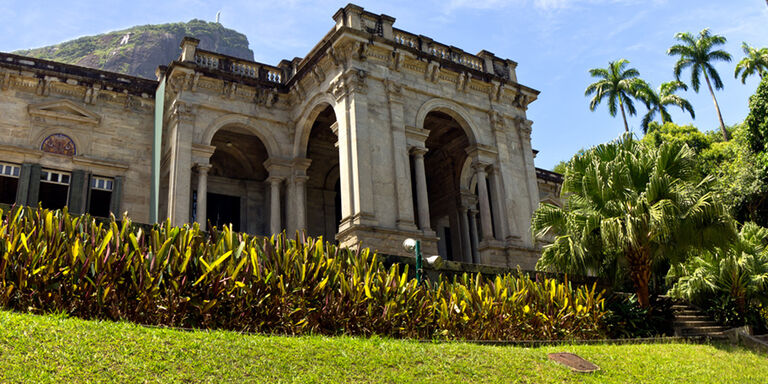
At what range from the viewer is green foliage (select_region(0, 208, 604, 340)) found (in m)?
8.07

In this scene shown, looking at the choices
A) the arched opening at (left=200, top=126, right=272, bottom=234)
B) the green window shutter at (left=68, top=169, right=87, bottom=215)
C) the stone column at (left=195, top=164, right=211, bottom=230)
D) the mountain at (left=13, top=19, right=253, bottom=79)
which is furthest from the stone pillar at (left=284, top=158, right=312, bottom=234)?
the mountain at (left=13, top=19, right=253, bottom=79)

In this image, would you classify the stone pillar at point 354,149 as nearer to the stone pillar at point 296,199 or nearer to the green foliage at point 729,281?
the stone pillar at point 296,199

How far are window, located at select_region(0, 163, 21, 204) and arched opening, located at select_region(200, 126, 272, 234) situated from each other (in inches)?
Result: 274

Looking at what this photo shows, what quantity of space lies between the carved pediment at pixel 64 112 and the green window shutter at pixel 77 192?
1.99 m

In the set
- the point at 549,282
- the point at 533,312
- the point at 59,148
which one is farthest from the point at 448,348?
the point at 59,148

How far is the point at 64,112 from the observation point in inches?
820

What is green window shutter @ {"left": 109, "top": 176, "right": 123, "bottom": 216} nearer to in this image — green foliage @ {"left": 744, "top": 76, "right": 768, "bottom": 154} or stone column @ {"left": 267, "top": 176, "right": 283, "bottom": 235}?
stone column @ {"left": 267, "top": 176, "right": 283, "bottom": 235}

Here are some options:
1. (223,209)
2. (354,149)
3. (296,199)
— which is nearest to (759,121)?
(354,149)

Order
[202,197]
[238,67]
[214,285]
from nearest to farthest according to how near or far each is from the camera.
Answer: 1. [214,285]
2. [202,197]
3. [238,67]

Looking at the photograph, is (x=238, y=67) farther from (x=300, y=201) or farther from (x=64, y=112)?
(x=64, y=112)

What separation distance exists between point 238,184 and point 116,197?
5508 mm

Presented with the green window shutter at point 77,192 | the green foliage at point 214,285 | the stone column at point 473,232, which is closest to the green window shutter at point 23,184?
the green window shutter at point 77,192

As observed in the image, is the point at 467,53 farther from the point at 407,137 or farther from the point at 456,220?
the point at 456,220

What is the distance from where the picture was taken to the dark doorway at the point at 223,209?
2459 cm
